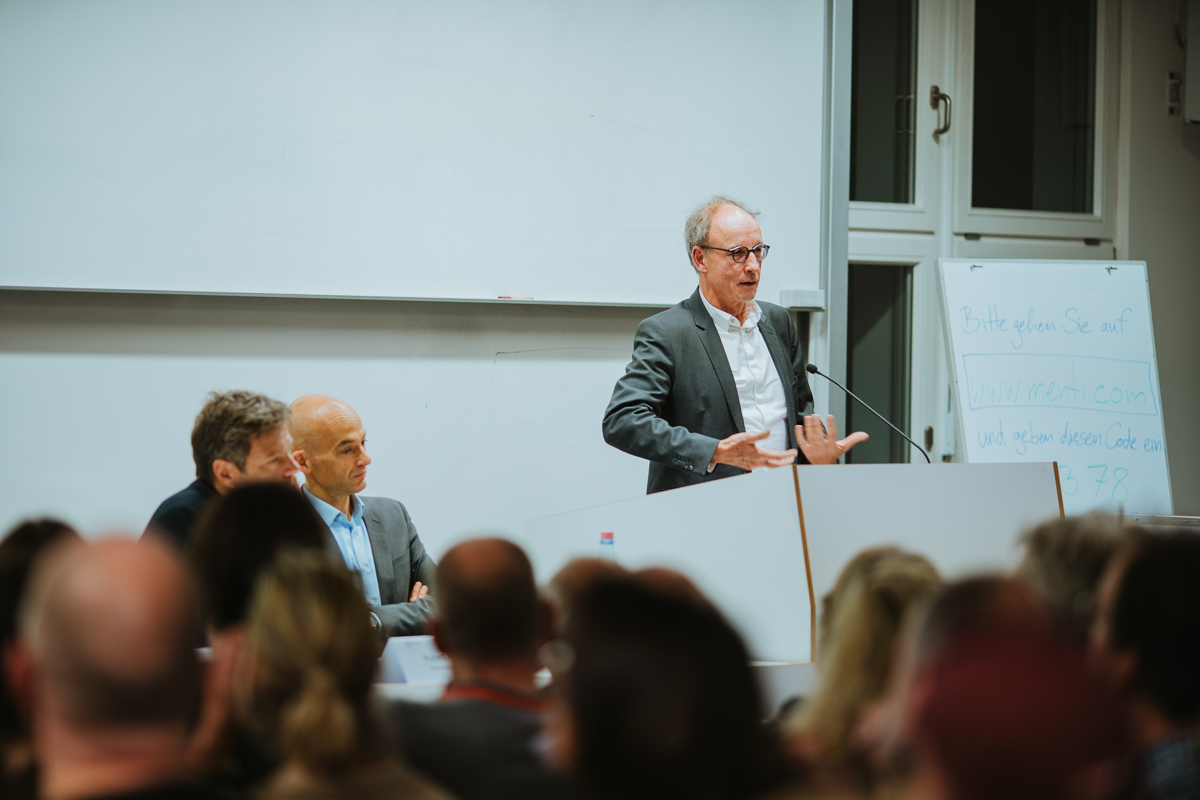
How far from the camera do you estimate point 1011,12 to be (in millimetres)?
4551

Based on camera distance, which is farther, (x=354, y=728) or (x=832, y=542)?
(x=832, y=542)

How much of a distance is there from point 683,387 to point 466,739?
217cm

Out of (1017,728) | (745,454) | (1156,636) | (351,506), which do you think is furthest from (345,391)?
(1017,728)

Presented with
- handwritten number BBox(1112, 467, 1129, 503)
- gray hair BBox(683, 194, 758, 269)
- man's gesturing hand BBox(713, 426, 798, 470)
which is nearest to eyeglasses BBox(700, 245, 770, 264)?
gray hair BBox(683, 194, 758, 269)

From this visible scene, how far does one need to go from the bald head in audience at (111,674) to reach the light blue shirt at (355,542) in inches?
79.0

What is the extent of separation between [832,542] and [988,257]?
9.67ft

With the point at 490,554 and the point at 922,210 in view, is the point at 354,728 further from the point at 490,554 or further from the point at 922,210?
the point at 922,210

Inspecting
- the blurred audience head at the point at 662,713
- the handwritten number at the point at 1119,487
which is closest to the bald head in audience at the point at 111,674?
the blurred audience head at the point at 662,713

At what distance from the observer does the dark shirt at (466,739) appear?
1172mm

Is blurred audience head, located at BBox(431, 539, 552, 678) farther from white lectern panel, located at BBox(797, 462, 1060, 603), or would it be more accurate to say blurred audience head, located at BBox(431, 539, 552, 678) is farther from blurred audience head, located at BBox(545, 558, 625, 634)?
white lectern panel, located at BBox(797, 462, 1060, 603)

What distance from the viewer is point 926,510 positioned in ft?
7.11

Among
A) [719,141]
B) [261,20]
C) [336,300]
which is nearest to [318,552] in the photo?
[336,300]

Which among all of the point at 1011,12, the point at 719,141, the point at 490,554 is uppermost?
the point at 1011,12

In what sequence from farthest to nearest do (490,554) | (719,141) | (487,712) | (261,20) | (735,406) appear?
(719,141) → (261,20) → (735,406) → (490,554) → (487,712)
